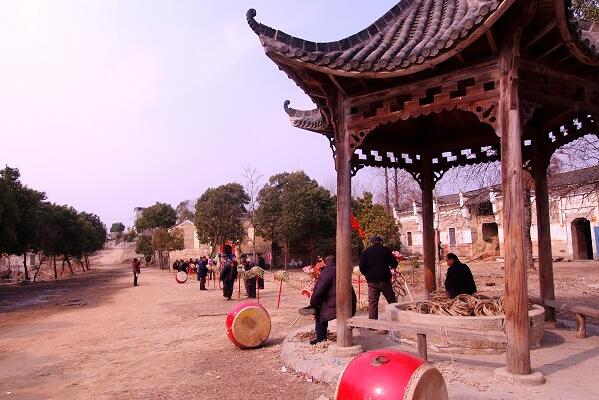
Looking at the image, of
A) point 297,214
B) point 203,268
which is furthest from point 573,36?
point 297,214

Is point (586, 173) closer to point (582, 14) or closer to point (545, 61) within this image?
point (582, 14)

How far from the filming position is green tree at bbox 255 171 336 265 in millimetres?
A: 37688

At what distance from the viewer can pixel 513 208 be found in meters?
5.68

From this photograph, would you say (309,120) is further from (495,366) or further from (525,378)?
(525,378)

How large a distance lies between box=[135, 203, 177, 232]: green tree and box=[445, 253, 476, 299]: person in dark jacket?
215ft

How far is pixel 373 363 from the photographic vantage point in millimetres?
3744

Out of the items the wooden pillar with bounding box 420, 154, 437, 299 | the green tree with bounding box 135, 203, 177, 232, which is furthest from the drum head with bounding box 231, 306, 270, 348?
the green tree with bounding box 135, 203, 177, 232

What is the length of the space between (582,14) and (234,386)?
11774 millimetres

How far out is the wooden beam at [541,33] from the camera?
18.3 feet

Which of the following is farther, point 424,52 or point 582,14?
point 582,14

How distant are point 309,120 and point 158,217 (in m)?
64.8

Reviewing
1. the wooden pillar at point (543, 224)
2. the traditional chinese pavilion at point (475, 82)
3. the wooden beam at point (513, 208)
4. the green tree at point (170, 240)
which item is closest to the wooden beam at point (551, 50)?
the traditional chinese pavilion at point (475, 82)

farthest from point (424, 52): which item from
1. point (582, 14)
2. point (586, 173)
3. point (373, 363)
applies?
point (586, 173)

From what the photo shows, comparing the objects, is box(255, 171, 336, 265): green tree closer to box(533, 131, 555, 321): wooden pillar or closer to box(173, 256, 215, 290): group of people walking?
box(173, 256, 215, 290): group of people walking
